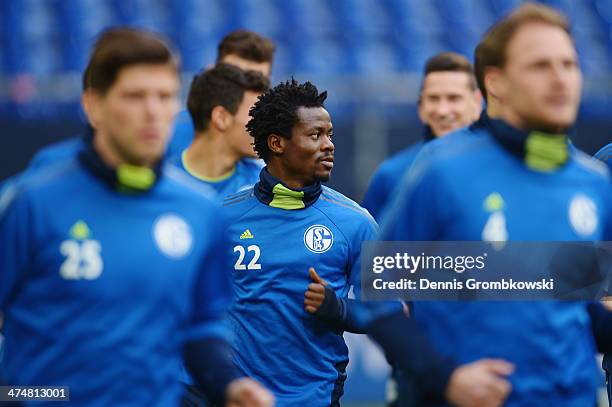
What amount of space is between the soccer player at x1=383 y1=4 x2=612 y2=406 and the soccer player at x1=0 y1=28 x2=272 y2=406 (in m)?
0.73

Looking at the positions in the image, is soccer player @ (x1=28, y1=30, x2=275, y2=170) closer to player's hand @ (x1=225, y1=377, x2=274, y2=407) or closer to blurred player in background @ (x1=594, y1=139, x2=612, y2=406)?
blurred player in background @ (x1=594, y1=139, x2=612, y2=406)

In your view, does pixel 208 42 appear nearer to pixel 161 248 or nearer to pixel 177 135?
pixel 177 135

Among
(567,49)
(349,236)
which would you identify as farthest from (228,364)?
(349,236)

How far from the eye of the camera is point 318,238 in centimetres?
558

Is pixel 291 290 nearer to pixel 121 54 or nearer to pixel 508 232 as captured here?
pixel 508 232

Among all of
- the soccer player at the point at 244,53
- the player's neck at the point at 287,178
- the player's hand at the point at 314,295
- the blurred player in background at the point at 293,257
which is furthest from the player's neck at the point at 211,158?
the player's hand at the point at 314,295

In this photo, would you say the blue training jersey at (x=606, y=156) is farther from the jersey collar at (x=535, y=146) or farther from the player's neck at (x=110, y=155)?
the player's neck at (x=110, y=155)

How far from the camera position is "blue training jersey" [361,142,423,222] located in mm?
8134

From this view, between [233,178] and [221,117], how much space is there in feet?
1.39

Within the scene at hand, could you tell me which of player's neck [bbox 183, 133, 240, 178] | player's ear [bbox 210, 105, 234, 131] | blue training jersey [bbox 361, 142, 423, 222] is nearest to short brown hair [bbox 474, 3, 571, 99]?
player's neck [bbox 183, 133, 240, 178]

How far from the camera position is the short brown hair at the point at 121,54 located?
12.0 ft

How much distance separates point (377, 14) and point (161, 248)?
45.1 ft

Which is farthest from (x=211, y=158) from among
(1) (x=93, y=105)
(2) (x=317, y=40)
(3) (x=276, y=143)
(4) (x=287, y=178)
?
(2) (x=317, y=40)

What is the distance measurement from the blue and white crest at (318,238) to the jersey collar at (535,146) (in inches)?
70.2
